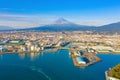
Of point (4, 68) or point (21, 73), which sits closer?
point (21, 73)

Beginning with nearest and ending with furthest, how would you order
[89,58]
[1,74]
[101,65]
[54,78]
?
[54,78] → [1,74] → [101,65] → [89,58]

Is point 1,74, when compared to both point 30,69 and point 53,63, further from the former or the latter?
point 53,63

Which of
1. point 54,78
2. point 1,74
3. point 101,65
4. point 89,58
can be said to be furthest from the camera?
point 89,58

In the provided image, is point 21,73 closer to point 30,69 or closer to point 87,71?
point 30,69

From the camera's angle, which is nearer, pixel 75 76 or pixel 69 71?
pixel 75 76

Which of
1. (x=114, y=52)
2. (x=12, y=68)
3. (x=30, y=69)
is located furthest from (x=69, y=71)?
(x=114, y=52)

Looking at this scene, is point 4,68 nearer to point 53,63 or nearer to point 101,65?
point 53,63

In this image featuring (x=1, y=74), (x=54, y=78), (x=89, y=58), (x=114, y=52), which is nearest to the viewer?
(x=54, y=78)

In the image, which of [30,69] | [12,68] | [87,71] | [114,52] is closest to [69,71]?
[87,71]

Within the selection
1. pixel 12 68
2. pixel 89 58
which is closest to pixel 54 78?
pixel 12 68
